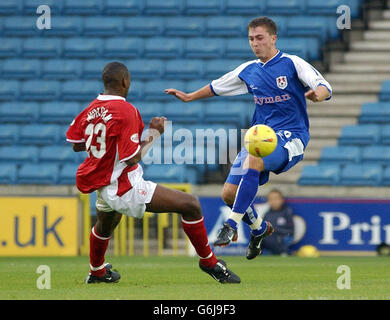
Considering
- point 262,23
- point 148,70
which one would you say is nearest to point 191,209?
point 262,23

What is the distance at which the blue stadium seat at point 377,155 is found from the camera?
1536cm

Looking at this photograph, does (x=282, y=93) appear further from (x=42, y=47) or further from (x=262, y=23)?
(x=42, y=47)

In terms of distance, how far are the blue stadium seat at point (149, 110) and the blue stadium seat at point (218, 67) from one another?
4.01 feet

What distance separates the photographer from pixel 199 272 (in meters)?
9.75

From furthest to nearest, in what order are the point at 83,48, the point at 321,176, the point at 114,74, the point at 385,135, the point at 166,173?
the point at 83,48
the point at 385,135
the point at 166,173
the point at 321,176
the point at 114,74

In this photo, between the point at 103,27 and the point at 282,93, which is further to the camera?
the point at 103,27

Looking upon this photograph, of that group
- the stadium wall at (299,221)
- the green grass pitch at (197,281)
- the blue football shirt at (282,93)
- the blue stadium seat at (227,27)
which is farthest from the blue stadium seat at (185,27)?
the blue football shirt at (282,93)

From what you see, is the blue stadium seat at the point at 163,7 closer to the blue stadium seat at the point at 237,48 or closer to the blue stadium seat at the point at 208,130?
the blue stadium seat at the point at 237,48

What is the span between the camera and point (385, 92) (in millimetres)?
16734

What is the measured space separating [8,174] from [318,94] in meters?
9.43

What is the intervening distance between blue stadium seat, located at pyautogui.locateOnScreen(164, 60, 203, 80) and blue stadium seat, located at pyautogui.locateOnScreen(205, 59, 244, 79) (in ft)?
0.44

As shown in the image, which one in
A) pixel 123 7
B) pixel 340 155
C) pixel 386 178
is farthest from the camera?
pixel 123 7

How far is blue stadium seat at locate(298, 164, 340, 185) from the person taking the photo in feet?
49.6

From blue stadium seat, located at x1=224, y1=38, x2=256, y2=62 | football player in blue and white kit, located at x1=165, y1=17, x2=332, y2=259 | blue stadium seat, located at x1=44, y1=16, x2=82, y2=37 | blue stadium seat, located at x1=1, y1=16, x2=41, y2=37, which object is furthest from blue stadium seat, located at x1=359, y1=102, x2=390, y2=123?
football player in blue and white kit, located at x1=165, y1=17, x2=332, y2=259
